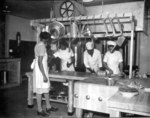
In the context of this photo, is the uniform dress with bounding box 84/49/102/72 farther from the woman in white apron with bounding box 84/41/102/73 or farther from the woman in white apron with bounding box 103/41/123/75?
the woman in white apron with bounding box 103/41/123/75

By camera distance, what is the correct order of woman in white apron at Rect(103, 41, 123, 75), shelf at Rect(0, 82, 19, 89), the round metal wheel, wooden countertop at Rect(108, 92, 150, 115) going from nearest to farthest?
wooden countertop at Rect(108, 92, 150, 115)
woman in white apron at Rect(103, 41, 123, 75)
the round metal wheel
shelf at Rect(0, 82, 19, 89)

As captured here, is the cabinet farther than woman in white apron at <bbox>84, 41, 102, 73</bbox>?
Yes

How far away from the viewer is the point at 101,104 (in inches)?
110

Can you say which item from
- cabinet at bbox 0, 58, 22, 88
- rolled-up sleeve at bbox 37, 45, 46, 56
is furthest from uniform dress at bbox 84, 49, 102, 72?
cabinet at bbox 0, 58, 22, 88

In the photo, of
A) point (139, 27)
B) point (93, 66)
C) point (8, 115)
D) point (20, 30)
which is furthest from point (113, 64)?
point (20, 30)

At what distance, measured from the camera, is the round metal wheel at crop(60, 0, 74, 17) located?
16.3 ft

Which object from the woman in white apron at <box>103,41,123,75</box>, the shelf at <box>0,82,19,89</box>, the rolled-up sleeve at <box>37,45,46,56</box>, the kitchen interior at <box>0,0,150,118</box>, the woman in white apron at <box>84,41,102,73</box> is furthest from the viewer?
the shelf at <box>0,82,19,89</box>

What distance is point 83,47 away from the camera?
6.04 metres

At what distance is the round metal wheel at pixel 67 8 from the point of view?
4.98 metres

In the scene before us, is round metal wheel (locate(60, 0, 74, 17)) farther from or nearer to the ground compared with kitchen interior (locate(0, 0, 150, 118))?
farther from the ground

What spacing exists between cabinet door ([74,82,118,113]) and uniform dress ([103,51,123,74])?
1825 mm

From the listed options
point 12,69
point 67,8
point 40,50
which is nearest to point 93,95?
point 40,50

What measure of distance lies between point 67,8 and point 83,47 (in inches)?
60.5

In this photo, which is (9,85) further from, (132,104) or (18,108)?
(132,104)
